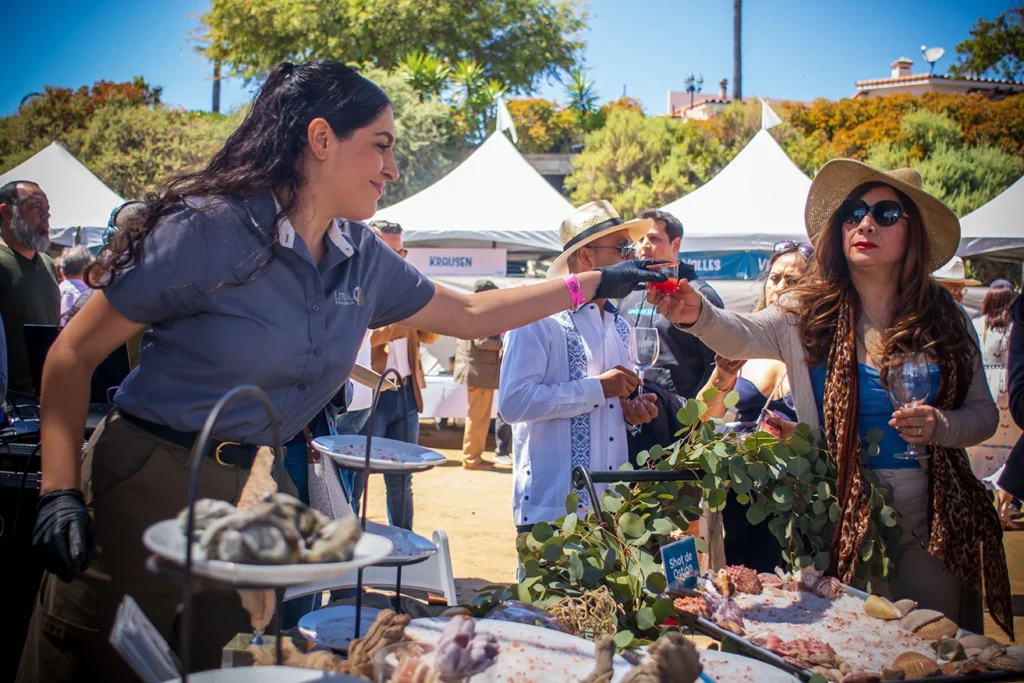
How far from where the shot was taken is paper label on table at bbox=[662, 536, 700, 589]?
6.48 feet

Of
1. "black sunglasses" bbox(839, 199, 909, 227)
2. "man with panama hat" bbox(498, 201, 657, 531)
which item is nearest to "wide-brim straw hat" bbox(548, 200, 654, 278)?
"man with panama hat" bbox(498, 201, 657, 531)

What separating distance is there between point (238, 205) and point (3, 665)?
217 centimetres

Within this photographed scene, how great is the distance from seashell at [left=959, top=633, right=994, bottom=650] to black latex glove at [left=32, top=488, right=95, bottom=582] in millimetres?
1745

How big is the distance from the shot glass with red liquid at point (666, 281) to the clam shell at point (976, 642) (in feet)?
3.56

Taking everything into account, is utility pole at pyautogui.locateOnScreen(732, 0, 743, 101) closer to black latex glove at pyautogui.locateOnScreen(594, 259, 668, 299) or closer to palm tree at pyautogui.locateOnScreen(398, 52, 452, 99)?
palm tree at pyautogui.locateOnScreen(398, 52, 452, 99)

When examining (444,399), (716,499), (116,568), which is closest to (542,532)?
(716,499)

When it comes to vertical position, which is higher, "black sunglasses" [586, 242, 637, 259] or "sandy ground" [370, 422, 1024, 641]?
"black sunglasses" [586, 242, 637, 259]

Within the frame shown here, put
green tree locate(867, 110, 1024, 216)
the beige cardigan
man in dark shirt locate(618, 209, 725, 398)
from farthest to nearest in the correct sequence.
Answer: green tree locate(867, 110, 1024, 216) < man in dark shirt locate(618, 209, 725, 398) < the beige cardigan

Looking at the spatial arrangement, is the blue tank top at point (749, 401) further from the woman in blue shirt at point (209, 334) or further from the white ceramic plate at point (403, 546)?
the white ceramic plate at point (403, 546)

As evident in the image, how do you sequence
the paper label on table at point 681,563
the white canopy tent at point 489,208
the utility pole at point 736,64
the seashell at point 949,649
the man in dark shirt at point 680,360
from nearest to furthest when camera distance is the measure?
the seashell at point 949,649
the paper label on table at point 681,563
the man in dark shirt at point 680,360
the white canopy tent at point 489,208
the utility pole at point 736,64

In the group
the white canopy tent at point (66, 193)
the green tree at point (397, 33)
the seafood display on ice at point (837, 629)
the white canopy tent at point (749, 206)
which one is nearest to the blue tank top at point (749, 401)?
the seafood display on ice at point (837, 629)

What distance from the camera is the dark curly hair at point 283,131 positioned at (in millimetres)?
1580

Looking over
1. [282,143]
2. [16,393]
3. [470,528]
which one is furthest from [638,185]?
[282,143]

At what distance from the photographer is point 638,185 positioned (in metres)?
28.4
